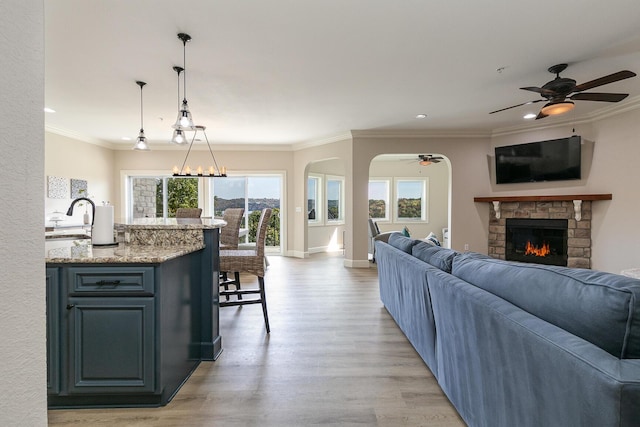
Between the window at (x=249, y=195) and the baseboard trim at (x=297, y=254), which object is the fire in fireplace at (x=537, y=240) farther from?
the window at (x=249, y=195)

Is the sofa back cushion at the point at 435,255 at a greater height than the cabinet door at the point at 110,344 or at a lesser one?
greater

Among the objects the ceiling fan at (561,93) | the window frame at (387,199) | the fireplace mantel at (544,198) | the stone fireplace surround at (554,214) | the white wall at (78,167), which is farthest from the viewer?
the window frame at (387,199)

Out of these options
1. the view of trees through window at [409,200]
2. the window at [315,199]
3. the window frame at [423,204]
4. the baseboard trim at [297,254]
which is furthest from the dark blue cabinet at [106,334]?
the view of trees through window at [409,200]

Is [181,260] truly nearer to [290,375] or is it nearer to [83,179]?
[290,375]

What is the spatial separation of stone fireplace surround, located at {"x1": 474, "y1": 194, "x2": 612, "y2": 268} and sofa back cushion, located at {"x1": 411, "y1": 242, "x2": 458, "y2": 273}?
13.3 ft

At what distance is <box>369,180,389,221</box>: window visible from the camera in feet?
30.0

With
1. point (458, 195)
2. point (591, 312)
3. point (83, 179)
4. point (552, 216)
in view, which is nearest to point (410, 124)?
point (458, 195)

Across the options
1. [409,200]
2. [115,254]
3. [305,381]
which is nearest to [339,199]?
[409,200]

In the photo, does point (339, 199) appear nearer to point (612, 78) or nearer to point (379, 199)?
point (379, 199)

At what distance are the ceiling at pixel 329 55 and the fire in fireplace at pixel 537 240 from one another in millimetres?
1804

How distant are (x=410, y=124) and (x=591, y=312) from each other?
5092 millimetres

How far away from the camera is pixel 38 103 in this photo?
2.23 ft

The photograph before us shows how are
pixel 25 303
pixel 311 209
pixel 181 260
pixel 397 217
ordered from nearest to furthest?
pixel 25 303, pixel 181 260, pixel 311 209, pixel 397 217

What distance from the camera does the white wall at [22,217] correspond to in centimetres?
60
